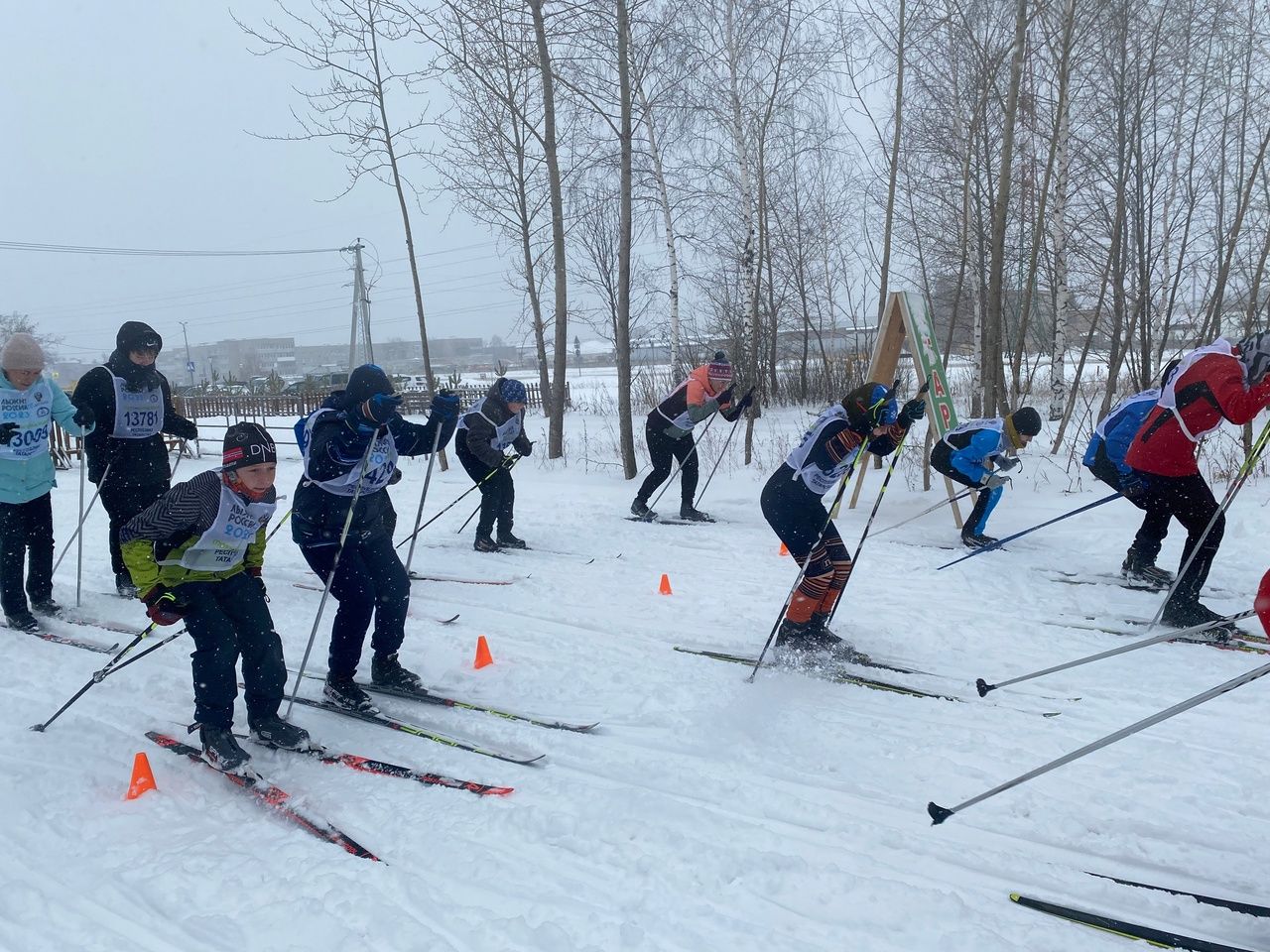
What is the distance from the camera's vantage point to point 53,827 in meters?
2.99

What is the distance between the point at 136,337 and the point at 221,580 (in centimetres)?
269

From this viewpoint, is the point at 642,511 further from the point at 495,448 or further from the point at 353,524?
the point at 353,524

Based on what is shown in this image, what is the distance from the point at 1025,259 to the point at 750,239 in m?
4.59

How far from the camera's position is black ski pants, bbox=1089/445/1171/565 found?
17.4ft

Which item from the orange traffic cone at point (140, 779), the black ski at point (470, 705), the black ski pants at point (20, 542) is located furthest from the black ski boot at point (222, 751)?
the black ski pants at point (20, 542)

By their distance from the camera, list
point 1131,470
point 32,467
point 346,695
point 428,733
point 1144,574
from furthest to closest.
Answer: point 1144,574 → point 1131,470 → point 32,467 → point 346,695 → point 428,733

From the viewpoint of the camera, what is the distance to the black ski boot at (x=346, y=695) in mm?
3949

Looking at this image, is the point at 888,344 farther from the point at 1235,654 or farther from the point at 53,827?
the point at 53,827

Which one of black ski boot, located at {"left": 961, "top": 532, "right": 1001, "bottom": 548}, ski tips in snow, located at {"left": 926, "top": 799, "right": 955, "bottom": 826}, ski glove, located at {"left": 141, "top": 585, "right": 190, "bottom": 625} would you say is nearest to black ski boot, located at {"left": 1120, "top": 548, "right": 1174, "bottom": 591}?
black ski boot, located at {"left": 961, "top": 532, "right": 1001, "bottom": 548}

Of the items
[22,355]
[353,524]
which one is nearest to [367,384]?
[353,524]

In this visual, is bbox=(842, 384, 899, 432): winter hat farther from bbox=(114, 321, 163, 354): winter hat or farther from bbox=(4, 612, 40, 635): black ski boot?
bbox=(4, 612, 40, 635): black ski boot

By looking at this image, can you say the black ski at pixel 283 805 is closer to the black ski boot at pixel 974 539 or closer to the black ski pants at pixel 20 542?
the black ski pants at pixel 20 542

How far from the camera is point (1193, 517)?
4.96 metres

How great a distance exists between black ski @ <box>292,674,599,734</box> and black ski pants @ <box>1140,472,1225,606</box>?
3.69 meters
